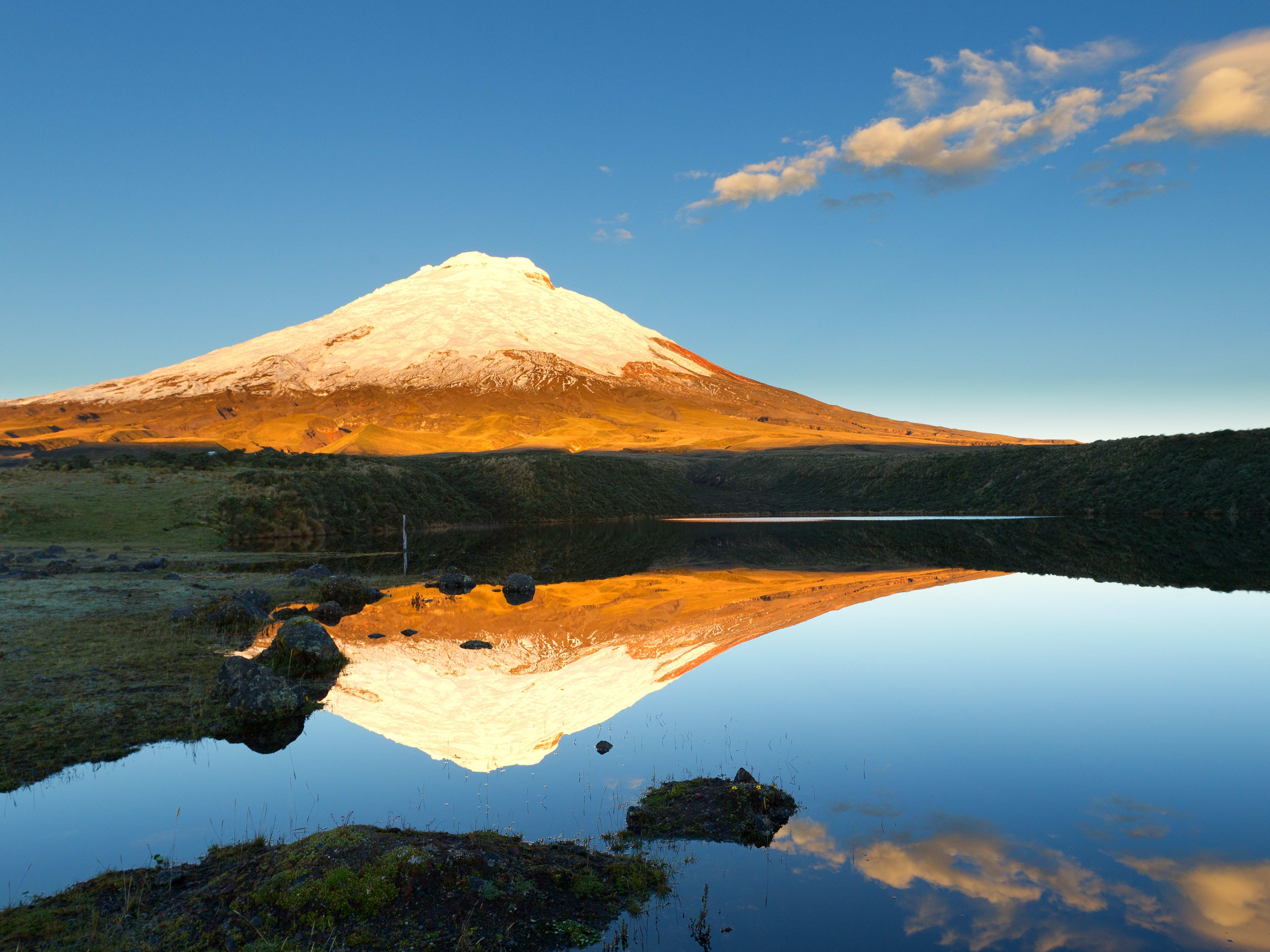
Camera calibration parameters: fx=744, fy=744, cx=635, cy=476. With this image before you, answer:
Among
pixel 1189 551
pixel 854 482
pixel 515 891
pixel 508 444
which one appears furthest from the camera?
pixel 508 444

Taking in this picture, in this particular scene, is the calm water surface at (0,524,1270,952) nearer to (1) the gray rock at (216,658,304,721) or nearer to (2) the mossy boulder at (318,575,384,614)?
(1) the gray rock at (216,658,304,721)

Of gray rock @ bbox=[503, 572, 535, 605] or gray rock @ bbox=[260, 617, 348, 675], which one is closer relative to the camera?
gray rock @ bbox=[260, 617, 348, 675]

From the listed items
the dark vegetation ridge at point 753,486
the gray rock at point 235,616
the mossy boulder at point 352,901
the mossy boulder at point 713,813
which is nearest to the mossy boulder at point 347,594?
the gray rock at point 235,616

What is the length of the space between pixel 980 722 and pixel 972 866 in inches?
252

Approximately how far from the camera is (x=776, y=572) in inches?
1601

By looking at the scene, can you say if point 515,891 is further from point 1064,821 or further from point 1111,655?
point 1111,655

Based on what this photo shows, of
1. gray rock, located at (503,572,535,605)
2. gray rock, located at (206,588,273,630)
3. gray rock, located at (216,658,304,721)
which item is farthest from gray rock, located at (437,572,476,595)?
gray rock, located at (216,658,304,721)

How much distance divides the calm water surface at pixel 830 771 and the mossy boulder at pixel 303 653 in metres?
0.71

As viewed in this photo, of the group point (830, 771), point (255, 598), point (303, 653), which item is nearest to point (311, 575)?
point (255, 598)

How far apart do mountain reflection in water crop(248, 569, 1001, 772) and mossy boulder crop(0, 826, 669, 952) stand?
4323 mm

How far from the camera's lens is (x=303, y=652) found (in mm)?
18453

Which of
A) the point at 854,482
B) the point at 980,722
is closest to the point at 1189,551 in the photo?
the point at 980,722

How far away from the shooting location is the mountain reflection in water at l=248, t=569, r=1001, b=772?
48.3 ft

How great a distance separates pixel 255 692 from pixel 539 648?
26.3 feet
